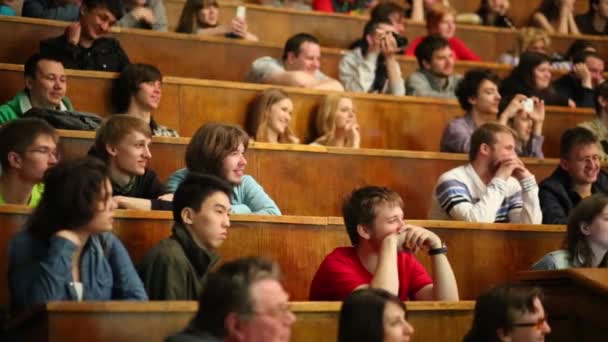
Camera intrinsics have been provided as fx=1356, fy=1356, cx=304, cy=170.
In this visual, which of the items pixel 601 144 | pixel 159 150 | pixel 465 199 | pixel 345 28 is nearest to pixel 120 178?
pixel 159 150

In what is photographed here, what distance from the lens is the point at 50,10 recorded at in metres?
4.95

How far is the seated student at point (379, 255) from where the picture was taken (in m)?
3.17

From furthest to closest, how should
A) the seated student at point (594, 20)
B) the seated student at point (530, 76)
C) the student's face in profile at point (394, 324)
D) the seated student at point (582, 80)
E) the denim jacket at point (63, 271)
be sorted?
the seated student at point (594, 20) → the seated student at point (582, 80) → the seated student at point (530, 76) → the denim jacket at point (63, 271) → the student's face in profile at point (394, 324)

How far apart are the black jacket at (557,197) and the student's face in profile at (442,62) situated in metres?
1.08

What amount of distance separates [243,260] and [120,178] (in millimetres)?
1308

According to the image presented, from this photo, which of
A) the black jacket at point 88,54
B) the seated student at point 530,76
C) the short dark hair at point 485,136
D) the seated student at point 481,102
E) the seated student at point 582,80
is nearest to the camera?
the short dark hair at point 485,136

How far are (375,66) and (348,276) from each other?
216 centimetres

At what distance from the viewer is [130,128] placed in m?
3.47

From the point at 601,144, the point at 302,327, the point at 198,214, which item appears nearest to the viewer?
the point at 302,327

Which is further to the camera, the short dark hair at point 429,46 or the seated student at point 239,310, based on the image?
the short dark hair at point 429,46

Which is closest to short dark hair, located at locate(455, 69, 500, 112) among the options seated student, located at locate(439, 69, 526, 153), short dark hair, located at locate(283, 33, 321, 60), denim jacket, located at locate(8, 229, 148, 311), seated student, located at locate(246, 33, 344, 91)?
seated student, located at locate(439, 69, 526, 153)

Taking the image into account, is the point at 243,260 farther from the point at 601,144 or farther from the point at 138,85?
the point at 601,144

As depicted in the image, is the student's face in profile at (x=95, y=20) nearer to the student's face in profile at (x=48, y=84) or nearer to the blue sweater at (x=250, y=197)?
the student's face in profile at (x=48, y=84)

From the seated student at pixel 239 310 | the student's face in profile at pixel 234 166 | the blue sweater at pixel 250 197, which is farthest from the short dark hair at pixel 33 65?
the seated student at pixel 239 310
